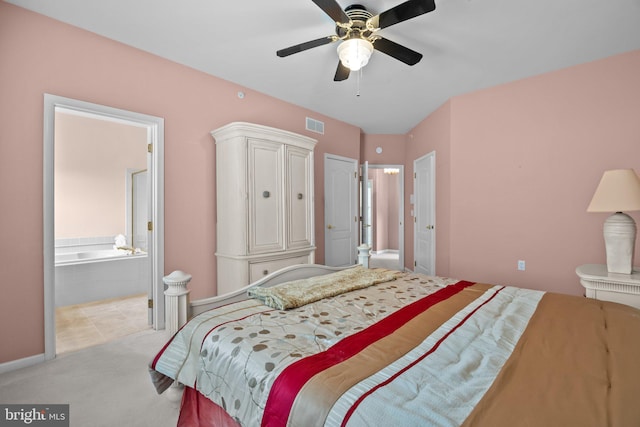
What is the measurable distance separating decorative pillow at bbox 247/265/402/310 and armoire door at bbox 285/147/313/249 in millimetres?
1263

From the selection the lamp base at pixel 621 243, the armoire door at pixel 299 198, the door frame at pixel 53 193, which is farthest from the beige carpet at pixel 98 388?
the lamp base at pixel 621 243

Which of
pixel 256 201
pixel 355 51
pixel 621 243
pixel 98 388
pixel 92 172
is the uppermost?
pixel 355 51

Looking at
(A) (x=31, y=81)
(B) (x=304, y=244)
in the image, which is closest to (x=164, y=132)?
(A) (x=31, y=81)

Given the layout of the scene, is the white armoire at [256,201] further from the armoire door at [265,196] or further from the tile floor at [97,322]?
the tile floor at [97,322]

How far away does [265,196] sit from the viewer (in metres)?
3.07

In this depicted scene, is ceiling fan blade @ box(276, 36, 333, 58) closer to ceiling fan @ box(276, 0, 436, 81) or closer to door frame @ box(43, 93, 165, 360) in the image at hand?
ceiling fan @ box(276, 0, 436, 81)

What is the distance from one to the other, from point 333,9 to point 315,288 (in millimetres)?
1642

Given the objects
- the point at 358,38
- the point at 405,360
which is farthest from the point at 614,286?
the point at 358,38

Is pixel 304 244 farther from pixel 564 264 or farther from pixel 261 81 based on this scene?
pixel 564 264

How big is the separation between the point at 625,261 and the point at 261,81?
359 cm

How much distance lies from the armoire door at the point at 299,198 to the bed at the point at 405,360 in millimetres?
1593

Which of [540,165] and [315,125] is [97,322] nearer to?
[315,125]

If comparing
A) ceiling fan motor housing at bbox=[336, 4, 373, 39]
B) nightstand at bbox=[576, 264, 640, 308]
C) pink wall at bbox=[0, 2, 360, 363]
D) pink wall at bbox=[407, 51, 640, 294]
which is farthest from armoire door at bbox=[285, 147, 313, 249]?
nightstand at bbox=[576, 264, 640, 308]

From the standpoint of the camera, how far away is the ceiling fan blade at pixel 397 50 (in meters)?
2.08
